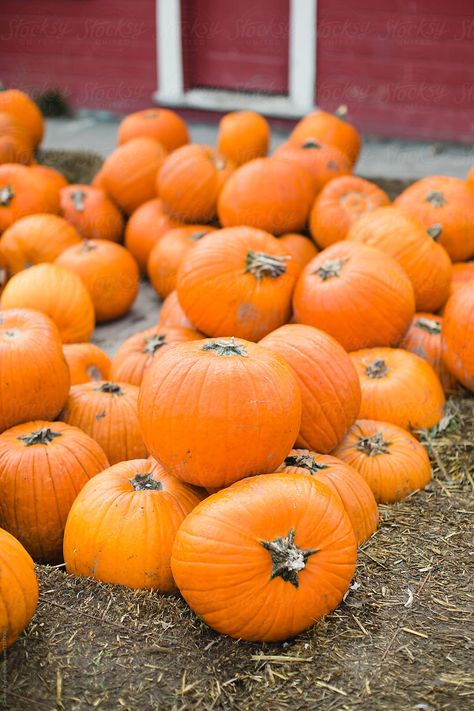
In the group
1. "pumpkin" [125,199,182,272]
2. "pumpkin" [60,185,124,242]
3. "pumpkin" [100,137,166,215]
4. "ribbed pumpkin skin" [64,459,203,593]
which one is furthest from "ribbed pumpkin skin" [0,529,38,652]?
"pumpkin" [100,137,166,215]

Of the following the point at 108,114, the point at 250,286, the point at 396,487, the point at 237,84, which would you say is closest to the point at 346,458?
the point at 396,487

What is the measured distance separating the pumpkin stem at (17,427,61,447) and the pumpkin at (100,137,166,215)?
332 centimetres

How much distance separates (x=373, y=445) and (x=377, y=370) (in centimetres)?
55

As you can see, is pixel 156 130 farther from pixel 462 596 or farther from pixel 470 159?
pixel 462 596

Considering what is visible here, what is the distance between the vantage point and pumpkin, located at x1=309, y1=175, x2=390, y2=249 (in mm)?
4746

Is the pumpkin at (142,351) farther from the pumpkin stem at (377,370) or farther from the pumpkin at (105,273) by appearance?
the pumpkin at (105,273)

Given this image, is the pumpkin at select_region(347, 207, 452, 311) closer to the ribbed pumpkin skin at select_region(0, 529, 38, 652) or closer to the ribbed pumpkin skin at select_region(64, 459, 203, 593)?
the ribbed pumpkin skin at select_region(64, 459, 203, 593)

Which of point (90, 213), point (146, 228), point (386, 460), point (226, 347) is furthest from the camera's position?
point (90, 213)

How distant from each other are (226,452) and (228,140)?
167 inches

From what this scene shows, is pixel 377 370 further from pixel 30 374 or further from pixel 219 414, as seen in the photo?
pixel 30 374

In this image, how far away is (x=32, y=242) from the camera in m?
5.39

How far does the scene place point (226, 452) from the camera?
8.17 feet

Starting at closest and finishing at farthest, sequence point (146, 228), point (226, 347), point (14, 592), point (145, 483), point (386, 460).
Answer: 1. point (14, 592)
2. point (226, 347)
3. point (145, 483)
4. point (386, 460)
5. point (146, 228)

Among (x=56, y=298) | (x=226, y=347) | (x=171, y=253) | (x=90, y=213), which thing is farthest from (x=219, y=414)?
(x=90, y=213)
